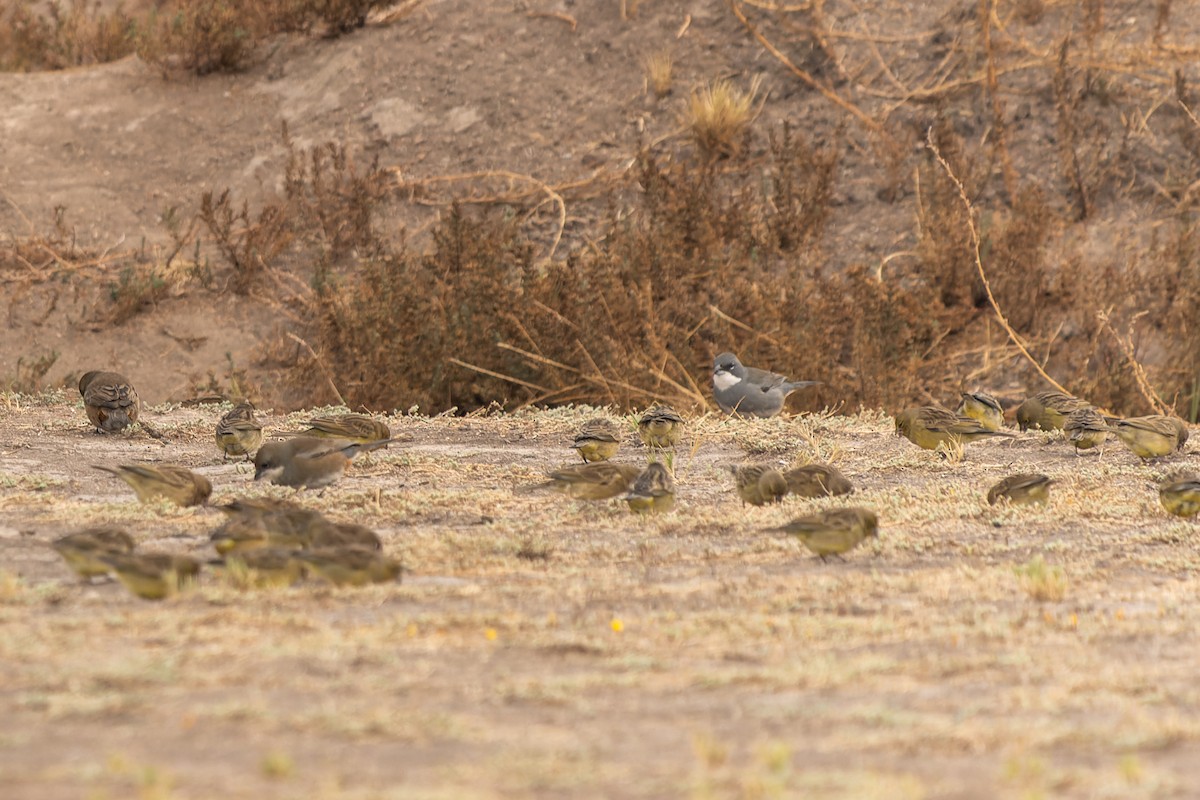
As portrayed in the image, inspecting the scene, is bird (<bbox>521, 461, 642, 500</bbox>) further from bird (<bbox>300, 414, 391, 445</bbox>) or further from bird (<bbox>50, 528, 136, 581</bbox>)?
bird (<bbox>50, 528, 136, 581</bbox>)

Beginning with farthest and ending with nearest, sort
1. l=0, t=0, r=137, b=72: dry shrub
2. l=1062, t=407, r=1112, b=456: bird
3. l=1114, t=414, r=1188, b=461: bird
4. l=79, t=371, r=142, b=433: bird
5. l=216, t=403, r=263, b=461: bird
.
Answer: l=0, t=0, r=137, b=72: dry shrub
l=79, t=371, r=142, b=433: bird
l=1062, t=407, r=1112, b=456: bird
l=1114, t=414, r=1188, b=461: bird
l=216, t=403, r=263, b=461: bird

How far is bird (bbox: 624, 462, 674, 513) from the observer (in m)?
6.23

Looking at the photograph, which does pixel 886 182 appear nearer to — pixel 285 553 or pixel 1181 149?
pixel 1181 149

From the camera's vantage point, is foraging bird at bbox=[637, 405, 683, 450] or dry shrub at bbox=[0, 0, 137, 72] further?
dry shrub at bbox=[0, 0, 137, 72]

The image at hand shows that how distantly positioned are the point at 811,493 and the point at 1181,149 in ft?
35.3

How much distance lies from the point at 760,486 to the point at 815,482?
0.32 meters

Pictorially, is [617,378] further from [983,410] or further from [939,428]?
[939,428]

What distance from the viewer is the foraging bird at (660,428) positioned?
26.0 feet

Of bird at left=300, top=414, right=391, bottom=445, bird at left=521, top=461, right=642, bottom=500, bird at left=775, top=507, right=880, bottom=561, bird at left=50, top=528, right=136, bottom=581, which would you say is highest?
bird at left=50, top=528, right=136, bottom=581

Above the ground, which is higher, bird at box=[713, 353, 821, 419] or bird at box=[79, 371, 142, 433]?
bird at box=[79, 371, 142, 433]

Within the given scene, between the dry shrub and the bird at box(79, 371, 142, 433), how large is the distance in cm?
1210

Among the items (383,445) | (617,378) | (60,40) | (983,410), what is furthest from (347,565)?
(60,40)

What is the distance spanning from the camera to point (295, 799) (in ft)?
8.63

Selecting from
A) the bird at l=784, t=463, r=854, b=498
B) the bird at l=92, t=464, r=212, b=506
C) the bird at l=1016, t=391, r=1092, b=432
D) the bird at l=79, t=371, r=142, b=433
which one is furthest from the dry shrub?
the bird at l=784, t=463, r=854, b=498
